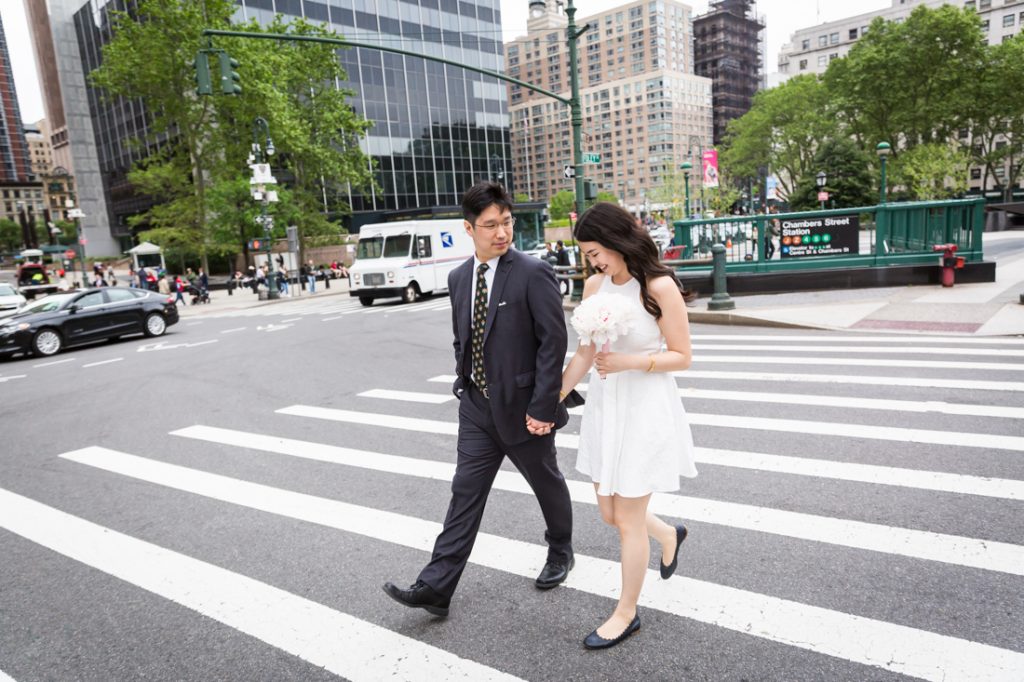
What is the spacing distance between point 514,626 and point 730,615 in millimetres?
1038

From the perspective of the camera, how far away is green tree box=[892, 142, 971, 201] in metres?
47.5

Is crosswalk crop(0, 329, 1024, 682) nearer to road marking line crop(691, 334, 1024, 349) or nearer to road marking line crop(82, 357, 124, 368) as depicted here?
road marking line crop(691, 334, 1024, 349)

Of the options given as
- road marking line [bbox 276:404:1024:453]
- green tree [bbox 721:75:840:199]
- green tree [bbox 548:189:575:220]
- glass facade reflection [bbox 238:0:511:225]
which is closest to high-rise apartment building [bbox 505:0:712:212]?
green tree [bbox 548:189:575:220]

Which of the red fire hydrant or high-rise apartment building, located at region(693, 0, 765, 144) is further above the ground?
high-rise apartment building, located at region(693, 0, 765, 144)

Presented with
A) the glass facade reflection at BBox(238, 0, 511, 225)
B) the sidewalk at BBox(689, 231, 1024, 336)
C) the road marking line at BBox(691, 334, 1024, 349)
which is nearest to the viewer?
the road marking line at BBox(691, 334, 1024, 349)

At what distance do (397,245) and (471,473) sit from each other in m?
21.6

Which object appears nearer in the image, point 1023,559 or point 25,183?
point 1023,559

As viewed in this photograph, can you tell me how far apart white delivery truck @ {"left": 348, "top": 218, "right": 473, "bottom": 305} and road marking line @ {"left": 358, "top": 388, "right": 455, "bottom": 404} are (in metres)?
15.1

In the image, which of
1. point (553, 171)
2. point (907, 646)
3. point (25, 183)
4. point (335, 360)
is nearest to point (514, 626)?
point (907, 646)

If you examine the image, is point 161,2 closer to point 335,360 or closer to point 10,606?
point 335,360

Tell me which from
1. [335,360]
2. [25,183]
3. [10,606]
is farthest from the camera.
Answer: [25,183]

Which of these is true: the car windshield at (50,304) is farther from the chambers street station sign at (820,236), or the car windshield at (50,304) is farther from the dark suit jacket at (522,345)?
the chambers street station sign at (820,236)

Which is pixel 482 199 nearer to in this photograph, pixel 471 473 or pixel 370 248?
pixel 471 473

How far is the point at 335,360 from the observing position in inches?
464
